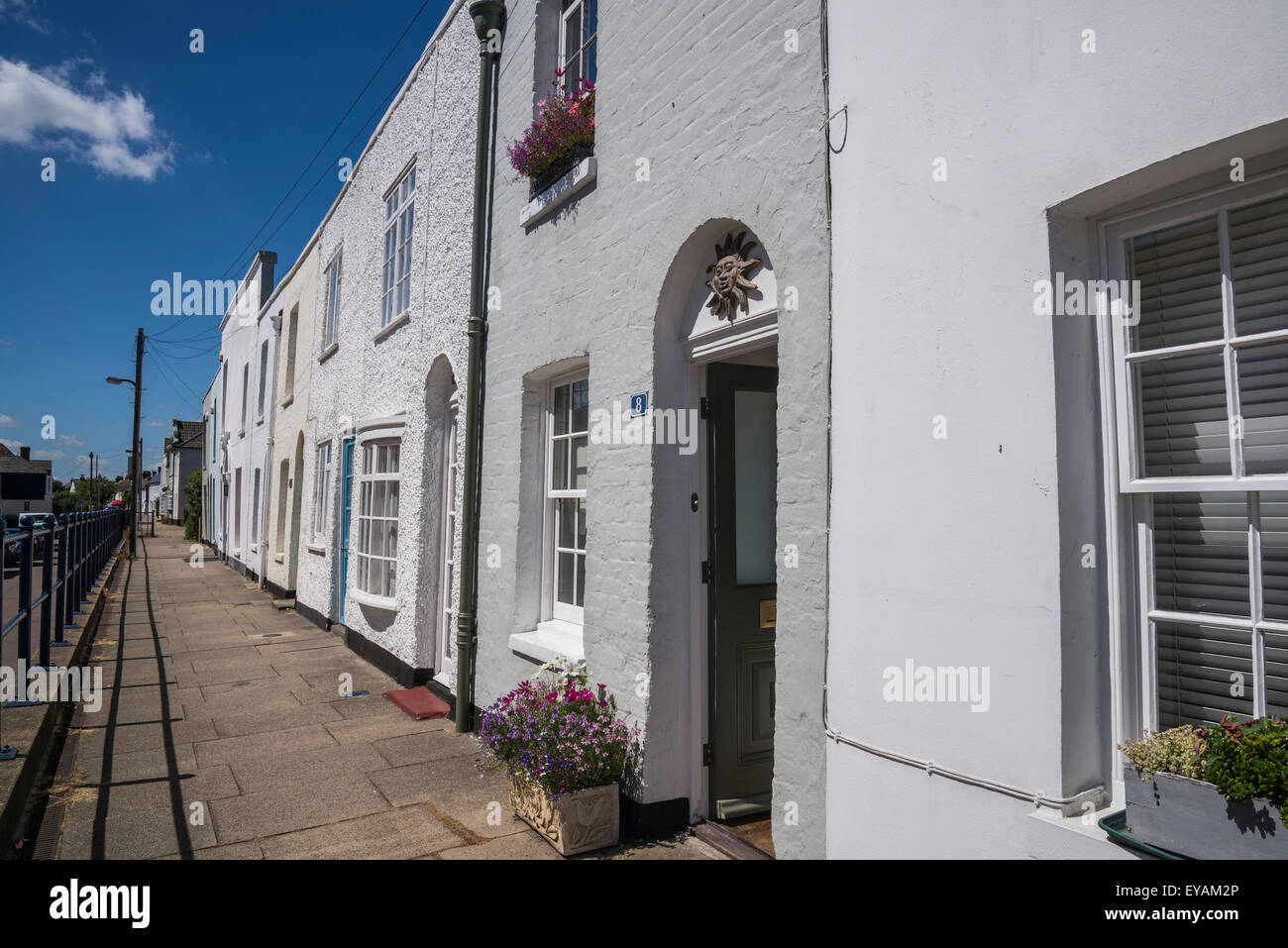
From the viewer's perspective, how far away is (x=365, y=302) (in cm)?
1038

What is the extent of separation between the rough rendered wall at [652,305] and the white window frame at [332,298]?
21.8ft

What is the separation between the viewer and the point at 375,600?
29.1ft

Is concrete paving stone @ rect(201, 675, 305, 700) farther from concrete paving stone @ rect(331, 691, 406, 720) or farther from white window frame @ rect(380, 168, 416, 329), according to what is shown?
white window frame @ rect(380, 168, 416, 329)

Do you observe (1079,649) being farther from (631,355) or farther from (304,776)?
(304,776)

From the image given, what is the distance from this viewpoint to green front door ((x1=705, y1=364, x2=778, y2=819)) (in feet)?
14.9

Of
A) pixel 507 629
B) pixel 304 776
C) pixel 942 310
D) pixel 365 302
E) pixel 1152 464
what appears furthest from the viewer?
pixel 365 302

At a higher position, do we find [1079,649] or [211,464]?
[211,464]

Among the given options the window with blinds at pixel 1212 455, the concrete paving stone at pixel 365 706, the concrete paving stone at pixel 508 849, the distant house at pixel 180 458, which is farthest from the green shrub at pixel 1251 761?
the distant house at pixel 180 458

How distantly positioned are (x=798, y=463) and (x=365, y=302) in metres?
8.44

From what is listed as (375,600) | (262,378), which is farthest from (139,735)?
(262,378)

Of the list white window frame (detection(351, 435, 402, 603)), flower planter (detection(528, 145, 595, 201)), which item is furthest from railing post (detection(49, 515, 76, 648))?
flower planter (detection(528, 145, 595, 201))

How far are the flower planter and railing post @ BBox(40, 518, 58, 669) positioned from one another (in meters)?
5.15
